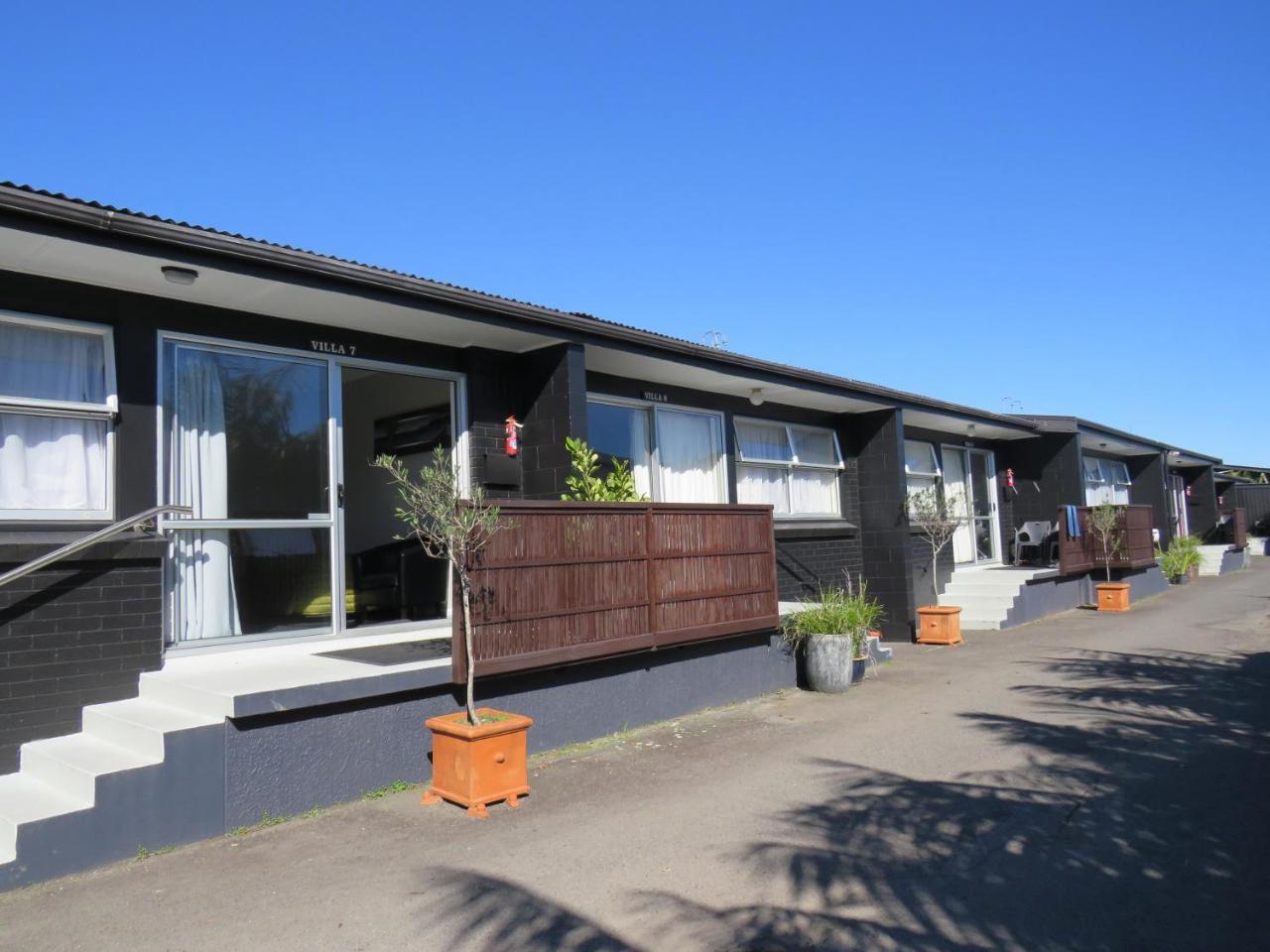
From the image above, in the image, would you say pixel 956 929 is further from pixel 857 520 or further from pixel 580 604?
pixel 857 520

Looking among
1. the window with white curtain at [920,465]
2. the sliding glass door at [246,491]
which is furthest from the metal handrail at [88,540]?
the window with white curtain at [920,465]

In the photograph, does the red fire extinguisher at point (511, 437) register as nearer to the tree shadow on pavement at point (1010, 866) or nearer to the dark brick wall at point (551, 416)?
the dark brick wall at point (551, 416)

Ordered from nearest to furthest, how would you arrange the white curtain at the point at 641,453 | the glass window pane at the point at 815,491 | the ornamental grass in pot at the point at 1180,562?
1. the white curtain at the point at 641,453
2. the glass window pane at the point at 815,491
3. the ornamental grass in pot at the point at 1180,562

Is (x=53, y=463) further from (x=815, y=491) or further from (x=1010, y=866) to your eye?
(x=815, y=491)

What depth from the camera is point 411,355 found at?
8195mm

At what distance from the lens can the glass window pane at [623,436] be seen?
10086 mm

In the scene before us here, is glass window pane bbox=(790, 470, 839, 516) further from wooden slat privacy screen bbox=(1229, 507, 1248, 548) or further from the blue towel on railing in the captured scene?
wooden slat privacy screen bbox=(1229, 507, 1248, 548)

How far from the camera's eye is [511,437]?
873 centimetres

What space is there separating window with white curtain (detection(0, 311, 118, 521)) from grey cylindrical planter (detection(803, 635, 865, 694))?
6.02 metres

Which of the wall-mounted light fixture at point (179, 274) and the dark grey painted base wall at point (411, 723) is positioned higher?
the wall-mounted light fixture at point (179, 274)

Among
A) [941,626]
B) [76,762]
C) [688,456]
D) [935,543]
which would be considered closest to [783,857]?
[76,762]

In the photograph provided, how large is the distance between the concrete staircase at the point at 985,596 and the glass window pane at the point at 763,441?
3754mm

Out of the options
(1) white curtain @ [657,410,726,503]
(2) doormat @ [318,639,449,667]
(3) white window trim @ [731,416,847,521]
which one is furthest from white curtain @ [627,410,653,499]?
(2) doormat @ [318,639,449,667]

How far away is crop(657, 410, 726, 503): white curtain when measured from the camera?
35.6 ft
